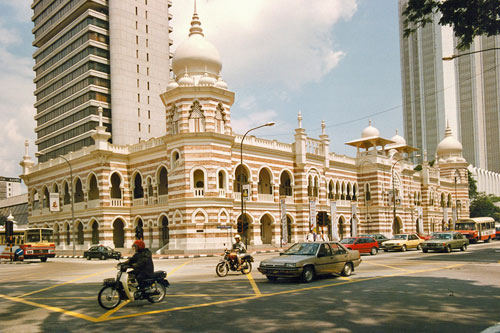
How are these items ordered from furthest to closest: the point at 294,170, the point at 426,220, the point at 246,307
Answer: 1. the point at 426,220
2. the point at 294,170
3. the point at 246,307

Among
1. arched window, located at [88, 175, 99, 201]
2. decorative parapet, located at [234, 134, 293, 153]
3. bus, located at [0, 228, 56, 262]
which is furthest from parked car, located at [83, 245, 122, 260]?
decorative parapet, located at [234, 134, 293, 153]

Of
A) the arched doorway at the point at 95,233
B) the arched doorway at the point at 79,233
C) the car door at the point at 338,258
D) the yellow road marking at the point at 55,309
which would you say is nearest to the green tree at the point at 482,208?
the arched doorway at the point at 95,233

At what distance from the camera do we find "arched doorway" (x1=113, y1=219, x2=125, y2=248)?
46.4m

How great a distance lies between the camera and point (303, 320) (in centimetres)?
998

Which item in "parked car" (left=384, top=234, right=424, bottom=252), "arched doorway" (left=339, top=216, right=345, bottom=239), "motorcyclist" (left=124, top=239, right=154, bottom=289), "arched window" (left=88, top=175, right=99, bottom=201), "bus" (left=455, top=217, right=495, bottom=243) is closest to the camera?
"motorcyclist" (left=124, top=239, right=154, bottom=289)

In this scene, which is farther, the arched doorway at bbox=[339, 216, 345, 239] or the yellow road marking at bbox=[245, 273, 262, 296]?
the arched doorway at bbox=[339, 216, 345, 239]

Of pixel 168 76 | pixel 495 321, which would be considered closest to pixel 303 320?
pixel 495 321

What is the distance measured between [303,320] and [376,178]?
47.9 meters

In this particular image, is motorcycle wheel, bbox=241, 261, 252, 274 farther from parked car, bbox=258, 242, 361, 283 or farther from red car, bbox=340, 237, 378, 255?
red car, bbox=340, 237, 378, 255

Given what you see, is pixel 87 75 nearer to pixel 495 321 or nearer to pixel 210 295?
pixel 210 295

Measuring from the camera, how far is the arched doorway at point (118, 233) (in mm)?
46438

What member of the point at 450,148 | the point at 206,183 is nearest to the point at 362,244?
the point at 206,183

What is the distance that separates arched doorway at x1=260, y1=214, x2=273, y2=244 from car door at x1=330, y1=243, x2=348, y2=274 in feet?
93.8

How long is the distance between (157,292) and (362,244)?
22.1 m
